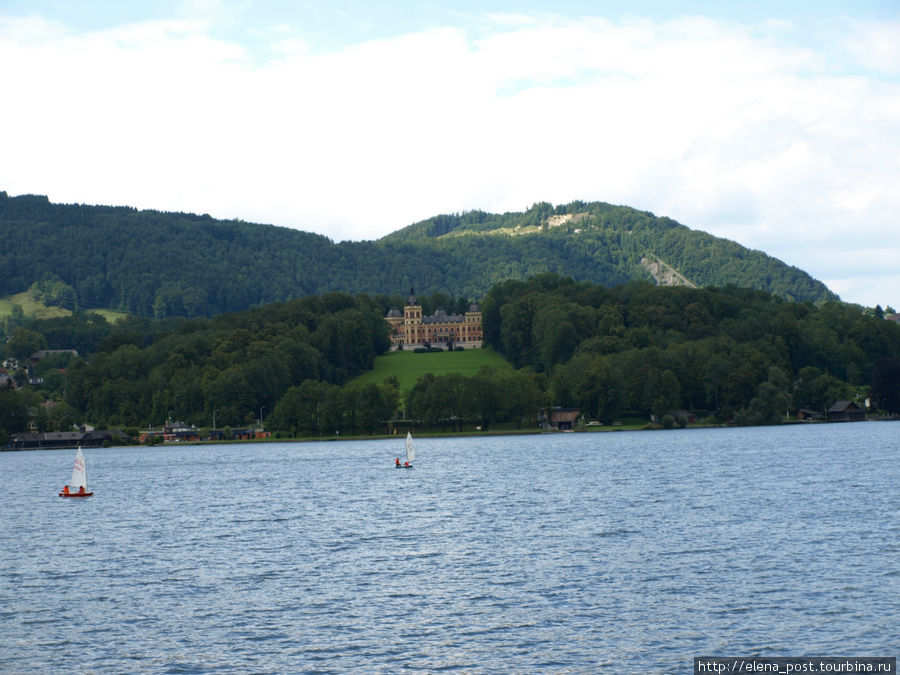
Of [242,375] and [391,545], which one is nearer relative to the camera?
[391,545]

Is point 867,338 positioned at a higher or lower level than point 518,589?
higher

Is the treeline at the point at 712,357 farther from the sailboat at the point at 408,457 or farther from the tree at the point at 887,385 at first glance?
the sailboat at the point at 408,457

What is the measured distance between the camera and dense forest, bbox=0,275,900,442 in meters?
149

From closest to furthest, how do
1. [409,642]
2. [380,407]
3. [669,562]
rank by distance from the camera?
[409,642], [669,562], [380,407]

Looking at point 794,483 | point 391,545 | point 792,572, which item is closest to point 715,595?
point 792,572

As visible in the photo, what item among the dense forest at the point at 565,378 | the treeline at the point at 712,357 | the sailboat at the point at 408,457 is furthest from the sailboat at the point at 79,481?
the treeline at the point at 712,357

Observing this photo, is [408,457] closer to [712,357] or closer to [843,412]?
[712,357]

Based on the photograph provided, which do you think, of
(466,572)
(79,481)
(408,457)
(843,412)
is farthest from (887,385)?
(466,572)

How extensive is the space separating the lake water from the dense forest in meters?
63.4

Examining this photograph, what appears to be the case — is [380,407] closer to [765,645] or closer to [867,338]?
[867,338]

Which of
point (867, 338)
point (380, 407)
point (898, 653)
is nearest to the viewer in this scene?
point (898, 653)

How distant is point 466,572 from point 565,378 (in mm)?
A: 117917

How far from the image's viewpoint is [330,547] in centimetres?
4966

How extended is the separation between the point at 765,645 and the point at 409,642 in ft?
32.6
